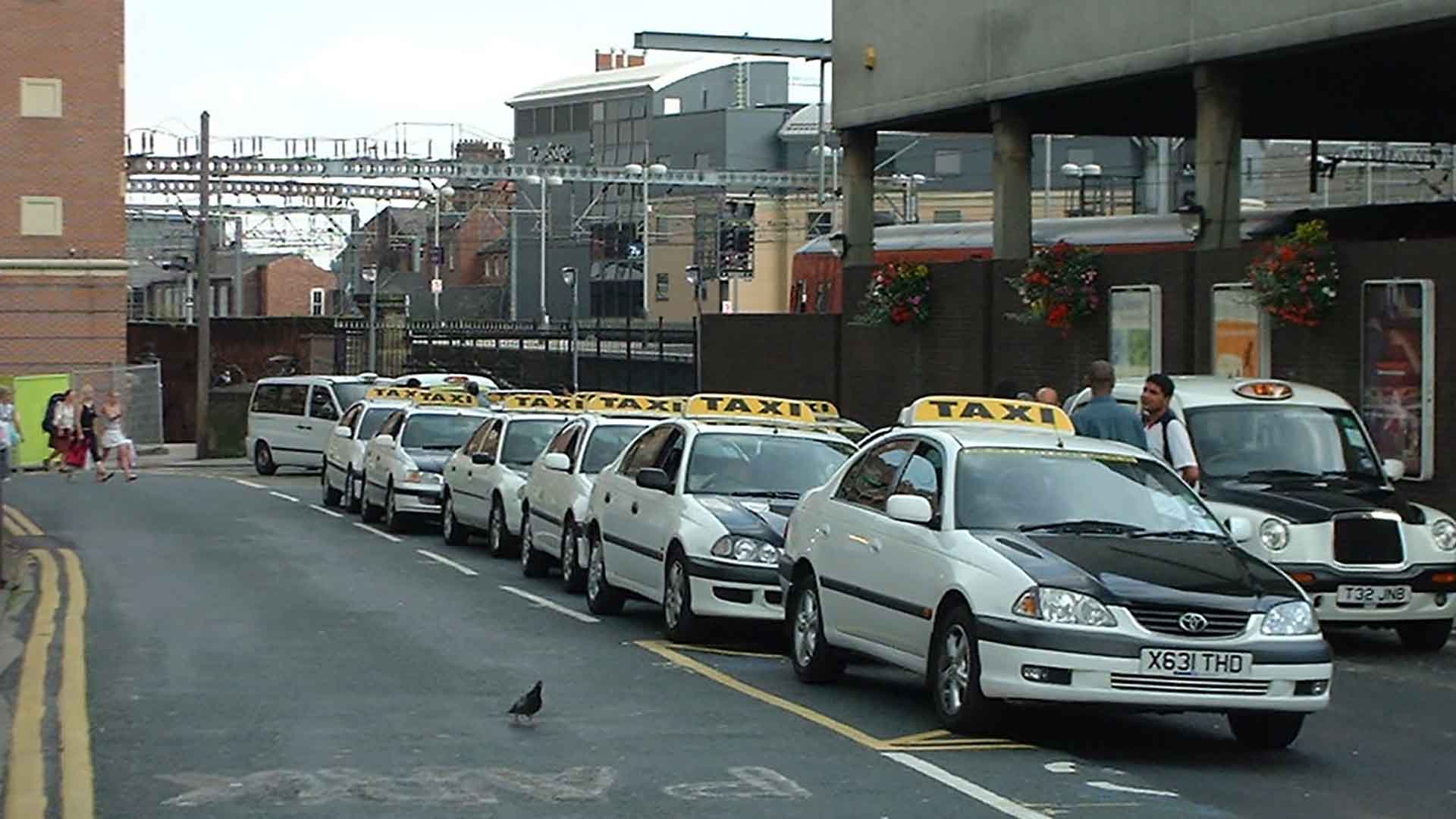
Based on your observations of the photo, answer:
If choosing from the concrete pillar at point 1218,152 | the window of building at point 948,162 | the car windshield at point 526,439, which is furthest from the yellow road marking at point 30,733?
the window of building at point 948,162

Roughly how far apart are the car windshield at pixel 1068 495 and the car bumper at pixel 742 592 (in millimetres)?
3186

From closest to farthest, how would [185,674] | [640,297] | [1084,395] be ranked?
[185,674] < [1084,395] < [640,297]

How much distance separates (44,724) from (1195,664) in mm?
5762

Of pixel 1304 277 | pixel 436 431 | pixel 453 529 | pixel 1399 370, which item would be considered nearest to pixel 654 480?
pixel 1399 370

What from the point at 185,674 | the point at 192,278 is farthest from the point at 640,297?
the point at 185,674

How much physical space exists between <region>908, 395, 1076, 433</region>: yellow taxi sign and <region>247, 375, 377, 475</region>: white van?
27750 millimetres

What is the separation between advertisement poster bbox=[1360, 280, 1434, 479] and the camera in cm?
1931

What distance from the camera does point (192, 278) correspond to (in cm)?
9312

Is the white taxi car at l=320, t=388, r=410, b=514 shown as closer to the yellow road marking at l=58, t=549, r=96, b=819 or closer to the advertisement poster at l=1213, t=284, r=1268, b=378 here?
the yellow road marking at l=58, t=549, r=96, b=819

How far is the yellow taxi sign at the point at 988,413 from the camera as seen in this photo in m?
13.5

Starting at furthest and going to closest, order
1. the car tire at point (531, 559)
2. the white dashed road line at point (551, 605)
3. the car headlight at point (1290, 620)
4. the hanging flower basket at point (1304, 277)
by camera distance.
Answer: the hanging flower basket at point (1304, 277), the car tire at point (531, 559), the white dashed road line at point (551, 605), the car headlight at point (1290, 620)

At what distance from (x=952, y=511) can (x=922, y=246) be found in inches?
985

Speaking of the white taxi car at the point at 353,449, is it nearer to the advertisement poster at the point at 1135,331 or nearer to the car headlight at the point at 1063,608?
the advertisement poster at the point at 1135,331

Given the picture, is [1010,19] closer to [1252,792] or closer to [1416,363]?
[1416,363]
